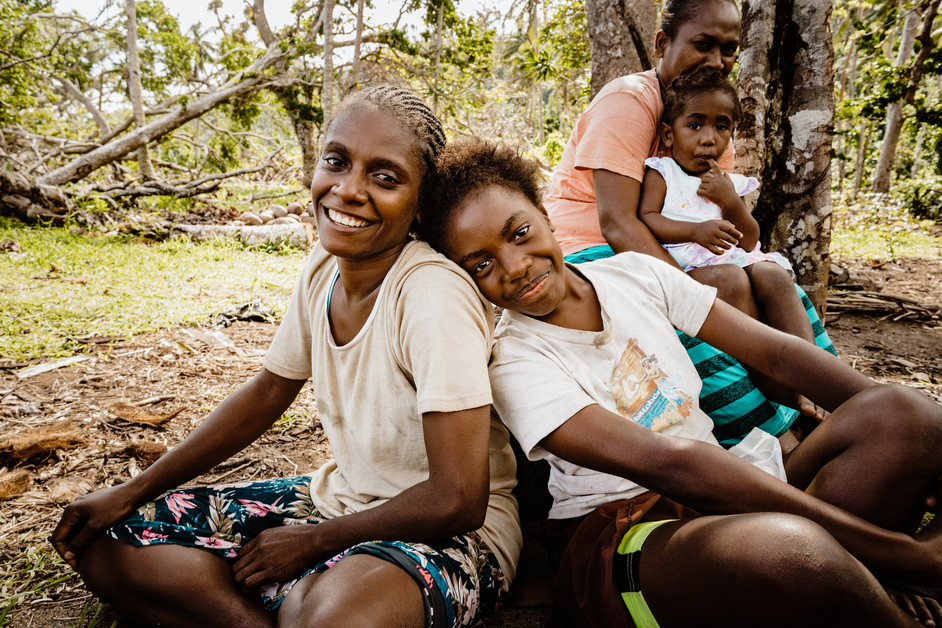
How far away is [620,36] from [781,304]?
2.04m

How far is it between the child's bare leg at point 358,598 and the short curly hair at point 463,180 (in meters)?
0.83

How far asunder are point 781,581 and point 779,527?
9 centimetres

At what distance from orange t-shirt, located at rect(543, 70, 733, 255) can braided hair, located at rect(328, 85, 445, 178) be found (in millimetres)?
758

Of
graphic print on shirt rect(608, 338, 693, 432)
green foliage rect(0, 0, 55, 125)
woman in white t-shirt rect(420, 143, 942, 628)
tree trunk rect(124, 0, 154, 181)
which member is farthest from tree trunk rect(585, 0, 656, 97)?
green foliage rect(0, 0, 55, 125)

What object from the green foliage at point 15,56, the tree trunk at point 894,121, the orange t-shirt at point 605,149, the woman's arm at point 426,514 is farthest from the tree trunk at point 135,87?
the tree trunk at point 894,121

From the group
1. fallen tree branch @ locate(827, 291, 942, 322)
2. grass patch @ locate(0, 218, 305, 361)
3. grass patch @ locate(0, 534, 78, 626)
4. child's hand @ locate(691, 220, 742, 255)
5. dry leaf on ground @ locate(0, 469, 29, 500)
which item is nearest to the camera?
grass patch @ locate(0, 534, 78, 626)

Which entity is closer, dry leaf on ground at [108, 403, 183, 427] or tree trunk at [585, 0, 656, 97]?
dry leaf on ground at [108, 403, 183, 427]

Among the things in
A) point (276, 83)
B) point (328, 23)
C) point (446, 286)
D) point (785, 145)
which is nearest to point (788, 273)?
point (785, 145)

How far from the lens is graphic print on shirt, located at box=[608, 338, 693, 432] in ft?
4.84

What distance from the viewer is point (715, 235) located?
1.96m

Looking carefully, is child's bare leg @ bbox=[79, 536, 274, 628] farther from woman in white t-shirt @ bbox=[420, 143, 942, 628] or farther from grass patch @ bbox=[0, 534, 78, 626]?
woman in white t-shirt @ bbox=[420, 143, 942, 628]

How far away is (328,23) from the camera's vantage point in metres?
7.43

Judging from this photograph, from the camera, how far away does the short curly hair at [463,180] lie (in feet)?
4.91

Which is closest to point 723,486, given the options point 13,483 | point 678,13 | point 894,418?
point 894,418
